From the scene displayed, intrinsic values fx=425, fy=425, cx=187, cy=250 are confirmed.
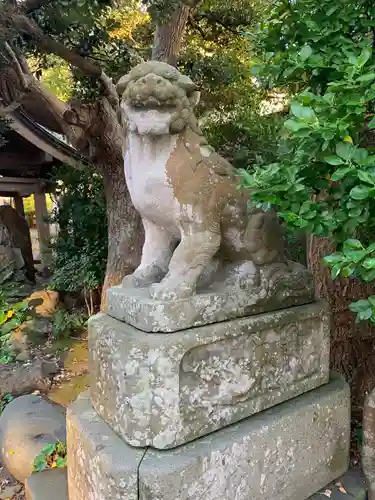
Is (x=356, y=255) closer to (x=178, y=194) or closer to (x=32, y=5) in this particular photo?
(x=178, y=194)

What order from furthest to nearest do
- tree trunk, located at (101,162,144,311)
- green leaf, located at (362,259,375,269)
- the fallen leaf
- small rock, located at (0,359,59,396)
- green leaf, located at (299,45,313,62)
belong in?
tree trunk, located at (101,162,144,311)
small rock, located at (0,359,59,396)
the fallen leaf
green leaf, located at (299,45,313,62)
green leaf, located at (362,259,375,269)

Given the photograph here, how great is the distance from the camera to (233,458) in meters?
1.54

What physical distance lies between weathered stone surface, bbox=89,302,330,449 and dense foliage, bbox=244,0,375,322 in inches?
20.8

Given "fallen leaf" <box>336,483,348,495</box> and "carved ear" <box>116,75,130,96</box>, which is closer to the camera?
"carved ear" <box>116,75,130,96</box>

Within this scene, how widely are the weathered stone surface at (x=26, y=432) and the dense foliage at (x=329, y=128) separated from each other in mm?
1957

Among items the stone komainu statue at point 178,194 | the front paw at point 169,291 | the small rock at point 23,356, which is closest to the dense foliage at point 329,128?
the stone komainu statue at point 178,194

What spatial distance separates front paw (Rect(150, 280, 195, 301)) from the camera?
1.48 meters

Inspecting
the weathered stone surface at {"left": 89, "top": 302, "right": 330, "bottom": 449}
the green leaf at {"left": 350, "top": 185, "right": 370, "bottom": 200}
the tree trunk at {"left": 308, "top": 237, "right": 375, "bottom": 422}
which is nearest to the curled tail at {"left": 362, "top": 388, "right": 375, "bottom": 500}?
the weathered stone surface at {"left": 89, "top": 302, "right": 330, "bottom": 449}

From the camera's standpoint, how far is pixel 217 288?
65.9 inches

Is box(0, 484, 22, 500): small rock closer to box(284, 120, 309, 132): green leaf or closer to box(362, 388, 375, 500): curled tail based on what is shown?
box(362, 388, 375, 500): curled tail

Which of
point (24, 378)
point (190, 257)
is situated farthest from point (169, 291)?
point (24, 378)

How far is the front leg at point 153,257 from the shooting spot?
1724 mm

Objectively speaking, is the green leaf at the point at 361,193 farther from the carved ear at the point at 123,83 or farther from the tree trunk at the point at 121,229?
the tree trunk at the point at 121,229

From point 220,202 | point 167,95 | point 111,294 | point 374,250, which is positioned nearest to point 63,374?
point 111,294
